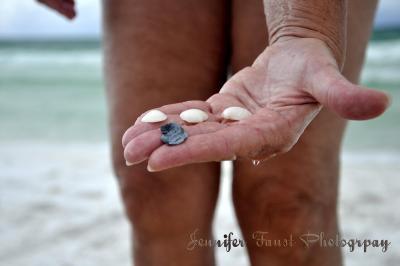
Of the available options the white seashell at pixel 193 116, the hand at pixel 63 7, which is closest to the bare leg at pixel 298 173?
the white seashell at pixel 193 116

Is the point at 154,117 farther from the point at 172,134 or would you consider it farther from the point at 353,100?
the point at 353,100

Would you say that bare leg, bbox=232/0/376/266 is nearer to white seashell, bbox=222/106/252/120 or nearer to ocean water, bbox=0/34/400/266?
white seashell, bbox=222/106/252/120

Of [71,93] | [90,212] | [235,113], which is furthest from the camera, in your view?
[71,93]

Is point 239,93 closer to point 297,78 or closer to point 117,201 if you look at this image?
point 297,78

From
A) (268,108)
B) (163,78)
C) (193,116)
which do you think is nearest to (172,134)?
(193,116)

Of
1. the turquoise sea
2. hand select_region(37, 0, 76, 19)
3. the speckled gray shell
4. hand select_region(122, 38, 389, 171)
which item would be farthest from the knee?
the turquoise sea
